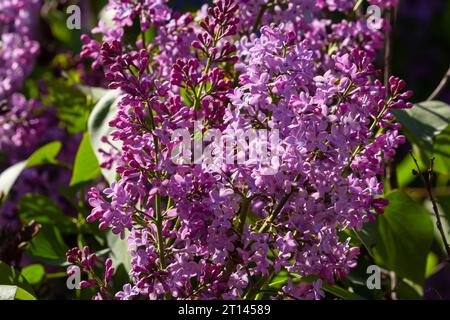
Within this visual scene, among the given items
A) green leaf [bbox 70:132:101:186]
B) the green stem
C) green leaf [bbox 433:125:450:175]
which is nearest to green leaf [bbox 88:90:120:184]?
green leaf [bbox 70:132:101:186]

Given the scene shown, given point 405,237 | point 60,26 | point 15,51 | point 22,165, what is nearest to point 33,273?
point 22,165

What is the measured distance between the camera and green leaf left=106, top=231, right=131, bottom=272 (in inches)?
41.0

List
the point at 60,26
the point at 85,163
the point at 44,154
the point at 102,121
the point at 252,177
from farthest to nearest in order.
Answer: the point at 60,26 → the point at 44,154 → the point at 85,163 → the point at 102,121 → the point at 252,177

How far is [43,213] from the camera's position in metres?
1.24

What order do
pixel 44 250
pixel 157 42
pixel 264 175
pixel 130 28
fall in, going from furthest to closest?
pixel 130 28 < pixel 44 250 < pixel 157 42 < pixel 264 175

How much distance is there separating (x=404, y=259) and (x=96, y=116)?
0.45 metres

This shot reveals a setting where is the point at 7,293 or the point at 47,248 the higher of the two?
the point at 7,293

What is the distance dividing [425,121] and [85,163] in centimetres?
48

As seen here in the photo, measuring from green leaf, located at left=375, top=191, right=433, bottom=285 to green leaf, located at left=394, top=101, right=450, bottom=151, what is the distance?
0.08 m

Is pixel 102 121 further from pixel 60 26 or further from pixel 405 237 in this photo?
pixel 60 26

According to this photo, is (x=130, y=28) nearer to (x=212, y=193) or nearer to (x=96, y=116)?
(x=96, y=116)

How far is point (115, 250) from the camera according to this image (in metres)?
1.08
